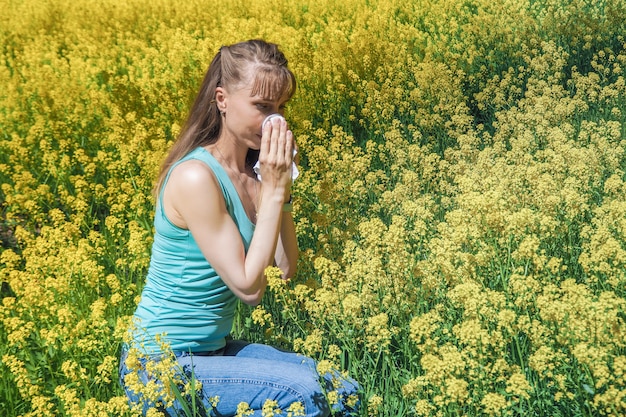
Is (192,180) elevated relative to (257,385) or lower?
elevated

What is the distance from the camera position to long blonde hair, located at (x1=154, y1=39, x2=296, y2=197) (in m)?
3.02

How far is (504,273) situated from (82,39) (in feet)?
23.9

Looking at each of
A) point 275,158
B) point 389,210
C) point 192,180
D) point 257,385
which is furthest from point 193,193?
point 389,210

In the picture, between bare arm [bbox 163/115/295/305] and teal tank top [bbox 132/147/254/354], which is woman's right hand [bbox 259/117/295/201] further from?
teal tank top [bbox 132/147/254/354]

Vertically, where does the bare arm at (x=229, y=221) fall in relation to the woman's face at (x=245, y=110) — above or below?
below

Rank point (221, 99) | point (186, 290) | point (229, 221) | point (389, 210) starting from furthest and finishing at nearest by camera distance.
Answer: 1. point (389, 210)
2. point (221, 99)
3. point (186, 290)
4. point (229, 221)

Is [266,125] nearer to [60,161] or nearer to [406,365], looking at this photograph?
[406,365]

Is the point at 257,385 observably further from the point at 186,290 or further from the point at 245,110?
the point at 245,110

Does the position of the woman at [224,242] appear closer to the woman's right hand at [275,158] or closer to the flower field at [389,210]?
the woman's right hand at [275,158]

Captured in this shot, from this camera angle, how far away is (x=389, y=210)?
4336mm

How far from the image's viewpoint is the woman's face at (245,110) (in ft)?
9.88

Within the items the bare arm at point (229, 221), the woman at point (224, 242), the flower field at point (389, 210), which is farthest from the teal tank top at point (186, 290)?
the flower field at point (389, 210)

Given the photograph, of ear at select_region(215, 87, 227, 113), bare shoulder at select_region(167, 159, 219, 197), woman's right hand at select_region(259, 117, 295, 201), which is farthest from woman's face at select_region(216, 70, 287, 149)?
bare shoulder at select_region(167, 159, 219, 197)

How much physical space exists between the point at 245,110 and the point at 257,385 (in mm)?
1087
